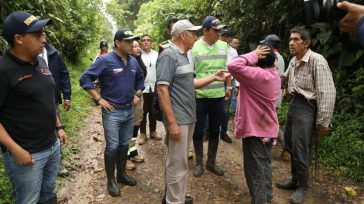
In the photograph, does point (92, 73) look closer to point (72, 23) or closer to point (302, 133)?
point (302, 133)

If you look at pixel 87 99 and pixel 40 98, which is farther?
pixel 87 99

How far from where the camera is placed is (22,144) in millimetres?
2668

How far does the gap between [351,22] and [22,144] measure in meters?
2.50

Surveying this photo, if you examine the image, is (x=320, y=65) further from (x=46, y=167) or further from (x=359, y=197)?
(x=46, y=167)

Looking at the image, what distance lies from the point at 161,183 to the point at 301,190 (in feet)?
6.44

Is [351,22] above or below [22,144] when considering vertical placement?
above

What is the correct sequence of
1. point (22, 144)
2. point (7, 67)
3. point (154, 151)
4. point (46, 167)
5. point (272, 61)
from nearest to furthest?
1. point (7, 67)
2. point (22, 144)
3. point (46, 167)
4. point (272, 61)
5. point (154, 151)

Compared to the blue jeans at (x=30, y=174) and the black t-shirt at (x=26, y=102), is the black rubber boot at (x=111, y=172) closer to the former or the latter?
the blue jeans at (x=30, y=174)

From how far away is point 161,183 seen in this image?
484cm

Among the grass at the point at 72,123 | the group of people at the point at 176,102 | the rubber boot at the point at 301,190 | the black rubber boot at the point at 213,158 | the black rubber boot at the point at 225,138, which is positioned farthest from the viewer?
the black rubber boot at the point at 225,138

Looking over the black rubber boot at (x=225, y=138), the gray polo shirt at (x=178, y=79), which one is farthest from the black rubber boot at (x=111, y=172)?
the black rubber boot at (x=225, y=138)

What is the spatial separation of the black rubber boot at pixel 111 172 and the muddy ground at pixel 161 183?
0.08 metres

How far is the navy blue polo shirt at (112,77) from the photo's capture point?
4168 millimetres

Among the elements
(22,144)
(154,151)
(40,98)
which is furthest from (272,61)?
(154,151)
